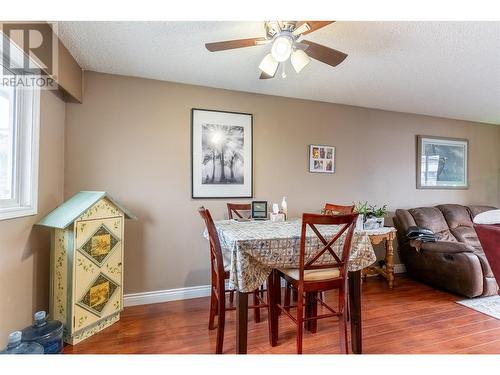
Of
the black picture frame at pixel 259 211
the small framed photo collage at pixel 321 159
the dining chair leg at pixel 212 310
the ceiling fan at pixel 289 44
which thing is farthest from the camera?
the small framed photo collage at pixel 321 159

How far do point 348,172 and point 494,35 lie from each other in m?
1.97

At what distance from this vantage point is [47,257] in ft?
7.17

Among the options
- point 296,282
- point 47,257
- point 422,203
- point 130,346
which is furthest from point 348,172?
point 47,257

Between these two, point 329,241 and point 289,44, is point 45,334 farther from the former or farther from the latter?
point 289,44

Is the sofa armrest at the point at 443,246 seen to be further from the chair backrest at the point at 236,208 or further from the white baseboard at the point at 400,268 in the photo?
the chair backrest at the point at 236,208

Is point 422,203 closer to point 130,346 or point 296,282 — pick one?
point 296,282

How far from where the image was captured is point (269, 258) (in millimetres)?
1714

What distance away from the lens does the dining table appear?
1647 mm

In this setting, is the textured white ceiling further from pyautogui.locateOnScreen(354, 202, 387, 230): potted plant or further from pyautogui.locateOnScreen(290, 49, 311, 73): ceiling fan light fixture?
pyautogui.locateOnScreen(354, 202, 387, 230): potted plant

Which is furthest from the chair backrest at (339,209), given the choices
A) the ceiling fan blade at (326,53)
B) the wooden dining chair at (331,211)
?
the ceiling fan blade at (326,53)

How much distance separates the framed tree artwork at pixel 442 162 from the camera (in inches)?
158

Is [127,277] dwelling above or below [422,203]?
below

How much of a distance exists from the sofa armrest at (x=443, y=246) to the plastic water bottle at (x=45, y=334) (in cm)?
373

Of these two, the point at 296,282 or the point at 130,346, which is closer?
the point at 296,282
